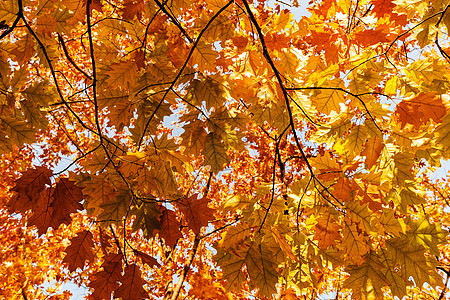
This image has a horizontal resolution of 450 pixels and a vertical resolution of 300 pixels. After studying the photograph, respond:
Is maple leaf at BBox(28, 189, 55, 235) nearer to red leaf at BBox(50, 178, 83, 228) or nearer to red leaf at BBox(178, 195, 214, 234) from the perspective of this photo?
red leaf at BBox(50, 178, 83, 228)

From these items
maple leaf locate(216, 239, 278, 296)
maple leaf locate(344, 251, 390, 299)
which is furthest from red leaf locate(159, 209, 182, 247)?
maple leaf locate(344, 251, 390, 299)

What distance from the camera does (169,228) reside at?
1573 millimetres

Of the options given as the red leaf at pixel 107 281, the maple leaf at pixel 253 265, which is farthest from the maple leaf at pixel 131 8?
the maple leaf at pixel 253 265

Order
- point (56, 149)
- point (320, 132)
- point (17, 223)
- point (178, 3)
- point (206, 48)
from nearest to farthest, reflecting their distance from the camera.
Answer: point (206, 48) → point (320, 132) → point (178, 3) → point (17, 223) → point (56, 149)

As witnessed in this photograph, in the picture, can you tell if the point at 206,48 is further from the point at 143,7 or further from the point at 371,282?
the point at 371,282

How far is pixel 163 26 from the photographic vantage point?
202 cm

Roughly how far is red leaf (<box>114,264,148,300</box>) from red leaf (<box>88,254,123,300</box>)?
6cm

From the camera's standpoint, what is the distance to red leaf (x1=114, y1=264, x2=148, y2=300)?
4.83 ft

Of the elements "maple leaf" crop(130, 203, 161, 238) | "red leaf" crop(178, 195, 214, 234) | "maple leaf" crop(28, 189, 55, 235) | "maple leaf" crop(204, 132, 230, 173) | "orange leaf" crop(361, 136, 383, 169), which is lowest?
"maple leaf" crop(28, 189, 55, 235)

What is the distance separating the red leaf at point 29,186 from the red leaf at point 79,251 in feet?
1.06

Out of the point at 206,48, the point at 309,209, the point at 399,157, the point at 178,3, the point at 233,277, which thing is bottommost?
the point at 233,277

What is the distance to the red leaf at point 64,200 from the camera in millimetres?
1510

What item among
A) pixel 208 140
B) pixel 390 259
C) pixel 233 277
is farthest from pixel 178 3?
pixel 390 259

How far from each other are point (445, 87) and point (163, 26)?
1896 mm
